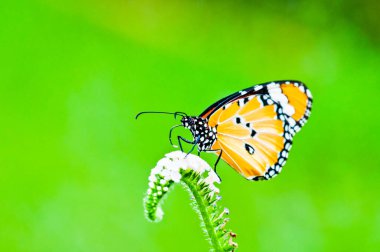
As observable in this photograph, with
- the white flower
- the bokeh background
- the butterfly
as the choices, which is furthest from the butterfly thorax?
the bokeh background

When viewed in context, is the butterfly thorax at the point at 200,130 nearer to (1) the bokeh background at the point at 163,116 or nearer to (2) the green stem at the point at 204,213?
(2) the green stem at the point at 204,213

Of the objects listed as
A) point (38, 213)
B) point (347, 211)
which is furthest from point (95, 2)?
point (347, 211)

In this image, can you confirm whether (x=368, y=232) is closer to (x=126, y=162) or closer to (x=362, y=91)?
(x=362, y=91)

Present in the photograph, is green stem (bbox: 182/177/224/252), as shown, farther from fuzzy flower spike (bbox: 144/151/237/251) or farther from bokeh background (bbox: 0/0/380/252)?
bokeh background (bbox: 0/0/380/252)

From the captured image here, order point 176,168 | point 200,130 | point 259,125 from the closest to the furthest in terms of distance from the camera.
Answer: point 176,168
point 200,130
point 259,125

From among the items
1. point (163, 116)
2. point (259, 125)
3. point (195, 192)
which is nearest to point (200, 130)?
A: point (259, 125)

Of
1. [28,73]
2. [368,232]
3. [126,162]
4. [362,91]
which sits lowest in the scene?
[368,232]

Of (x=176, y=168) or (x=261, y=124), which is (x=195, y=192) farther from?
(x=261, y=124)
